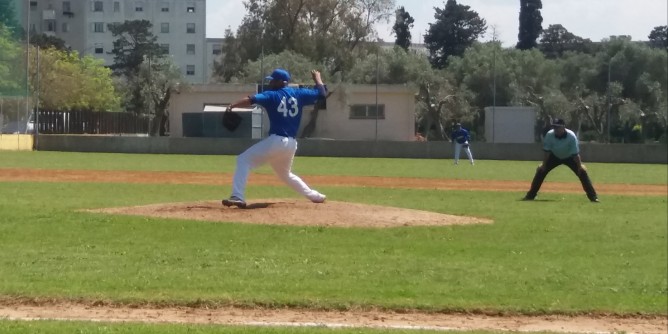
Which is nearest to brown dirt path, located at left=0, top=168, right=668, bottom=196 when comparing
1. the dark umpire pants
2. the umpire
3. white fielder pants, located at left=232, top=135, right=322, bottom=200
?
the dark umpire pants

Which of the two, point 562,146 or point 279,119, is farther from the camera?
point 562,146

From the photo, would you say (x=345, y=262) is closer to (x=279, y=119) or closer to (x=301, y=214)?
(x=301, y=214)

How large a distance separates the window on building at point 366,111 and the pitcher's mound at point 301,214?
3833cm

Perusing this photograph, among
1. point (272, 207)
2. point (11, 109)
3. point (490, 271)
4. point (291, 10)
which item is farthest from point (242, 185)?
point (291, 10)

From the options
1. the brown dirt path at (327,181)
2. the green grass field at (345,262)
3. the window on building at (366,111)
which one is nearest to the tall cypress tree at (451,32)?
the window on building at (366,111)

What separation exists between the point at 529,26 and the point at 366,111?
1614 inches

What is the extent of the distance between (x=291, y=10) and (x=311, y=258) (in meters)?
50.3

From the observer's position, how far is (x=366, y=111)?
5556 centimetres

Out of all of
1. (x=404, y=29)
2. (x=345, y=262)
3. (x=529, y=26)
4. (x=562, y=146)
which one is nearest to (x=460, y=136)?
(x=562, y=146)

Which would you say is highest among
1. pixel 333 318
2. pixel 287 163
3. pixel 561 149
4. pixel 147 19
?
pixel 147 19

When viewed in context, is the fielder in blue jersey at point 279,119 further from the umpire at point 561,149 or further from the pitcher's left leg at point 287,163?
the umpire at point 561,149

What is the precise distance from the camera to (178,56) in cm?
8194

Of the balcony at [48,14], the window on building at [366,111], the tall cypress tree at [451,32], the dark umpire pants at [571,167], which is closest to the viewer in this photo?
the dark umpire pants at [571,167]

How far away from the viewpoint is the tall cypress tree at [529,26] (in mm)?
90375
